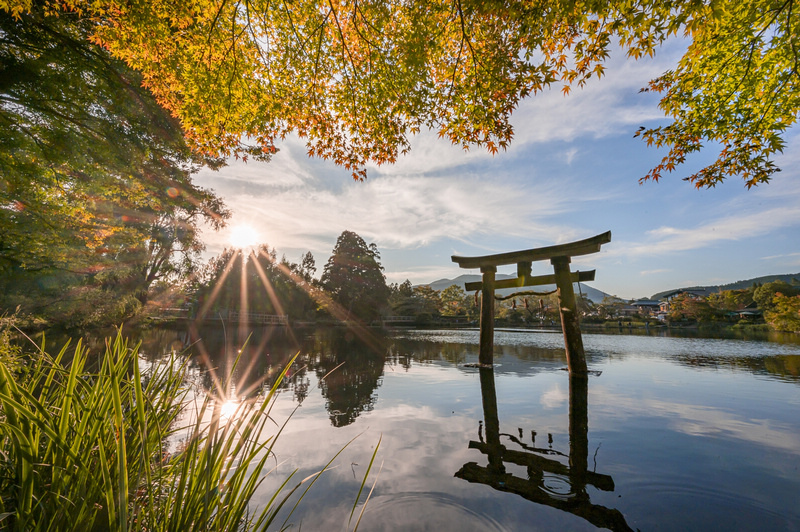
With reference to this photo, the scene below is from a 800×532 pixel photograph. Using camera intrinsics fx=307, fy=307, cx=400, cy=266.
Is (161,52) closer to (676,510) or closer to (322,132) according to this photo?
(322,132)

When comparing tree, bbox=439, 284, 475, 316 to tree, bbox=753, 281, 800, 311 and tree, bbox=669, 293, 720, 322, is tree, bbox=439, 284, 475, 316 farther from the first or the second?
tree, bbox=753, 281, 800, 311

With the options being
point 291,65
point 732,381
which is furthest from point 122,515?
point 732,381

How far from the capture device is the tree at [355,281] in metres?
39.6

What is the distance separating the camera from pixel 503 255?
873cm

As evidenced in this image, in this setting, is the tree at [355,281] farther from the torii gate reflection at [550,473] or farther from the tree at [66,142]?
the torii gate reflection at [550,473]

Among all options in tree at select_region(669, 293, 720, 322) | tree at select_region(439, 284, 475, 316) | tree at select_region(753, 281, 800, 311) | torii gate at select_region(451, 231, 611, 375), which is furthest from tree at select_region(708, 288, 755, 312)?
torii gate at select_region(451, 231, 611, 375)

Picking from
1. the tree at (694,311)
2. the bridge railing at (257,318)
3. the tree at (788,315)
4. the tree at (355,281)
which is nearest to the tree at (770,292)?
the tree at (694,311)

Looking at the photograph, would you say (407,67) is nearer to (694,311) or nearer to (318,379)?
(318,379)

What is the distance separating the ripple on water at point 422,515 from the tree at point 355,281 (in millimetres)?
37104

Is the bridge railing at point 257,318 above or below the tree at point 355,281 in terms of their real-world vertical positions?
below

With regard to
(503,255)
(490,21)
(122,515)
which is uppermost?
(490,21)

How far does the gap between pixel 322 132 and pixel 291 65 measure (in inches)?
48.6

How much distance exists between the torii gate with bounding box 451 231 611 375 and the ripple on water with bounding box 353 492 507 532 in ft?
17.4

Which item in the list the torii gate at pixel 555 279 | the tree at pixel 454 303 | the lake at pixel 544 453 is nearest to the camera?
the lake at pixel 544 453
